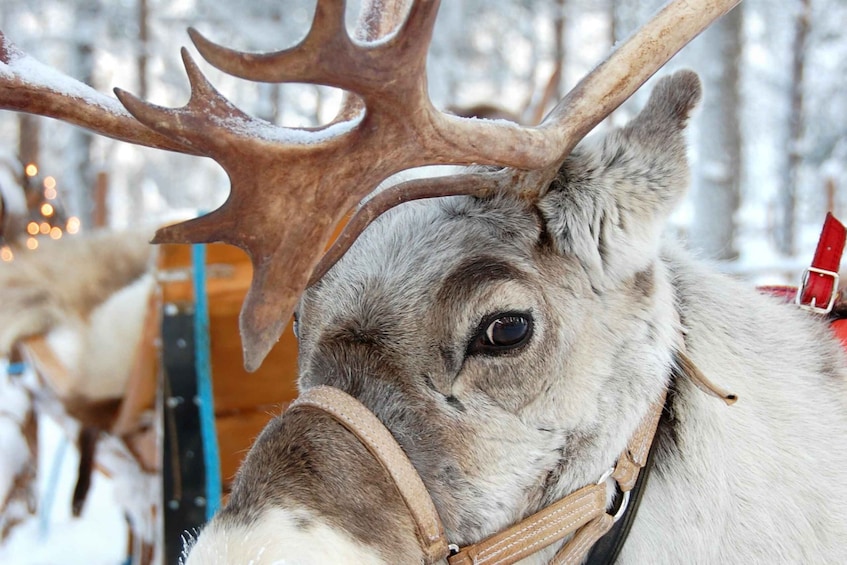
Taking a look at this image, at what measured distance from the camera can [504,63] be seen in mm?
16172

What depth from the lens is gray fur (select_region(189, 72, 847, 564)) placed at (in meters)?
1.58

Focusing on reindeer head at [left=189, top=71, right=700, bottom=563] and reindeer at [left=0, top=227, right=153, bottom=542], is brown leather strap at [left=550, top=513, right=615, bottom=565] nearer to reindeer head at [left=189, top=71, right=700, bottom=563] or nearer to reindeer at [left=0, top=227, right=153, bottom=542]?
reindeer head at [left=189, top=71, right=700, bottom=563]

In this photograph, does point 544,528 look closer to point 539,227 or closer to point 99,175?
point 539,227

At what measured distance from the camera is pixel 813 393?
1896 millimetres

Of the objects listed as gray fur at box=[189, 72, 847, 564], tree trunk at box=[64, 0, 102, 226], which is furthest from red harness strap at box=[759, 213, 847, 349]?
tree trunk at box=[64, 0, 102, 226]

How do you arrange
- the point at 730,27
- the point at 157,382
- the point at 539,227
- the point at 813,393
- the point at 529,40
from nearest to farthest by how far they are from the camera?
the point at 539,227 < the point at 813,393 < the point at 157,382 < the point at 730,27 < the point at 529,40

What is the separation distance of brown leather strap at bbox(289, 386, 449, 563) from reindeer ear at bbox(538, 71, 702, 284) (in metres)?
0.61

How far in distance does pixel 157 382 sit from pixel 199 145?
9.31 ft

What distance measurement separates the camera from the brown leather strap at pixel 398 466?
150 centimetres

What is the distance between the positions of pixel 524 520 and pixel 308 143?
3.19ft

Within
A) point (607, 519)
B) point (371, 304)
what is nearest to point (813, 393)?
point (607, 519)

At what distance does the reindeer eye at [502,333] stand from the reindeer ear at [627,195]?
8.9 inches

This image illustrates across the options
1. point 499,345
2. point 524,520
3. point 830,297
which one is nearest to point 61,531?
point 524,520

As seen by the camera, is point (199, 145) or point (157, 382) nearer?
point (199, 145)
